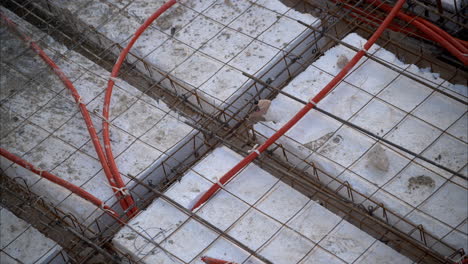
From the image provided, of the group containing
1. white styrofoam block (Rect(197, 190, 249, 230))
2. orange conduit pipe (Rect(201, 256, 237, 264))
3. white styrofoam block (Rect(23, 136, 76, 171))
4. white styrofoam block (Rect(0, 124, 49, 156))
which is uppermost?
white styrofoam block (Rect(0, 124, 49, 156))

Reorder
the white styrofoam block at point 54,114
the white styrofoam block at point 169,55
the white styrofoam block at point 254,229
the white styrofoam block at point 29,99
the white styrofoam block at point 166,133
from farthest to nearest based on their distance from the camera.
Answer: the white styrofoam block at point 169,55 < the white styrofoam block at point 29,99 < the white styrofoam block at point 54,114 < the white styrofoam block at point 166,133 < the white styrofoam block at point 254,229

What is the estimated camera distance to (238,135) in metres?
11.9

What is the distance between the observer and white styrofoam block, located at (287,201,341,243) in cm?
1047

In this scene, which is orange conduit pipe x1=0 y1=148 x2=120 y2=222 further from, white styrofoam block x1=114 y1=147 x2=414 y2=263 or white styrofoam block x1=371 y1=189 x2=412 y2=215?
white styrofoam block x1=371 y1=189 x2=412 y2=215

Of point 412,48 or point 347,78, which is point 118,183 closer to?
point 347,78

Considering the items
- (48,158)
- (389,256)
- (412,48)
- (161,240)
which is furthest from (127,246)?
(412,48)

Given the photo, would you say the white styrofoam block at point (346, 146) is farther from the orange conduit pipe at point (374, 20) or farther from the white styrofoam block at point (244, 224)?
the orange conduit pipe at point (374, 20)

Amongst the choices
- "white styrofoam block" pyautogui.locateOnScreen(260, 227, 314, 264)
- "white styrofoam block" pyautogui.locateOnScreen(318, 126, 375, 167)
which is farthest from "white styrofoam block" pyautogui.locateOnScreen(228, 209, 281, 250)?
"white styrofoam block" pyautogui.locateOnScreen(318, 126, 375, 167)

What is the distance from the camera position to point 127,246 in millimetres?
10711

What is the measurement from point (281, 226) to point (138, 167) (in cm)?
231

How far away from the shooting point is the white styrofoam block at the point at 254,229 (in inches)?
414

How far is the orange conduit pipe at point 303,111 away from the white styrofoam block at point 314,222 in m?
1.03

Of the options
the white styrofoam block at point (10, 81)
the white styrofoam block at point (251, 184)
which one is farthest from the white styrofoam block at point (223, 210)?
the white styrofoam block at point (10, 81)

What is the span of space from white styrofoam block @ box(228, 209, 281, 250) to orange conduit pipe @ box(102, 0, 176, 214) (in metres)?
1.53
